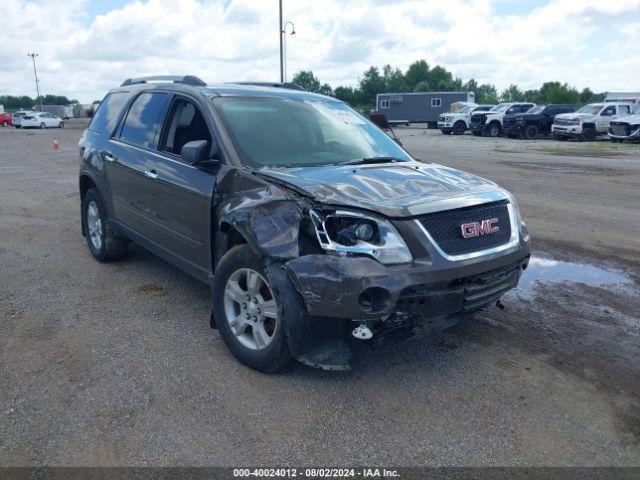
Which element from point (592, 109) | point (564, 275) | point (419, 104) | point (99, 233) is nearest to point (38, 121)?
point (419, 104)

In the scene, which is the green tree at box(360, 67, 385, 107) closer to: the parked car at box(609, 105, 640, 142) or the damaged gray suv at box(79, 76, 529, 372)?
the parked car at box(609, 105, 640, 142)

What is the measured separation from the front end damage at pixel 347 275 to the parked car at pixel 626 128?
1024 inches

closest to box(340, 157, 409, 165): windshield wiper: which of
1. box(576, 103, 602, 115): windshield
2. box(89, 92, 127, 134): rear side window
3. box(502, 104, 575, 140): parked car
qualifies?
box(89, 92, 127, 134): rear side window

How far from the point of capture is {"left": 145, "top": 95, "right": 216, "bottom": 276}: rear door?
4141 mm

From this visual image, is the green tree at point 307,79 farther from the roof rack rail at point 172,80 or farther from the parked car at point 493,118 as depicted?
the roof rack rail at point 172,80

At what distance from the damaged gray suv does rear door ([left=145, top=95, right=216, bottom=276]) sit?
0.02 metres

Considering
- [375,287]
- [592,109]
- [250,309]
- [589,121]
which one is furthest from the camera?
[592,109]

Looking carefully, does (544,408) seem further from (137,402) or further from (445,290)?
(137,402)

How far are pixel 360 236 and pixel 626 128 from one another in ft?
87.8

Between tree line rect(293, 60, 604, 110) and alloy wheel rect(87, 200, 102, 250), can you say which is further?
tree line rect(293, 60, 604, 110)

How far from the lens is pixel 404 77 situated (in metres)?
121

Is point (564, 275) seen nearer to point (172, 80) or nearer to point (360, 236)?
point (360, 236)

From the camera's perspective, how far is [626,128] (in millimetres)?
25625

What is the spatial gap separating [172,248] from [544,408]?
303cm
